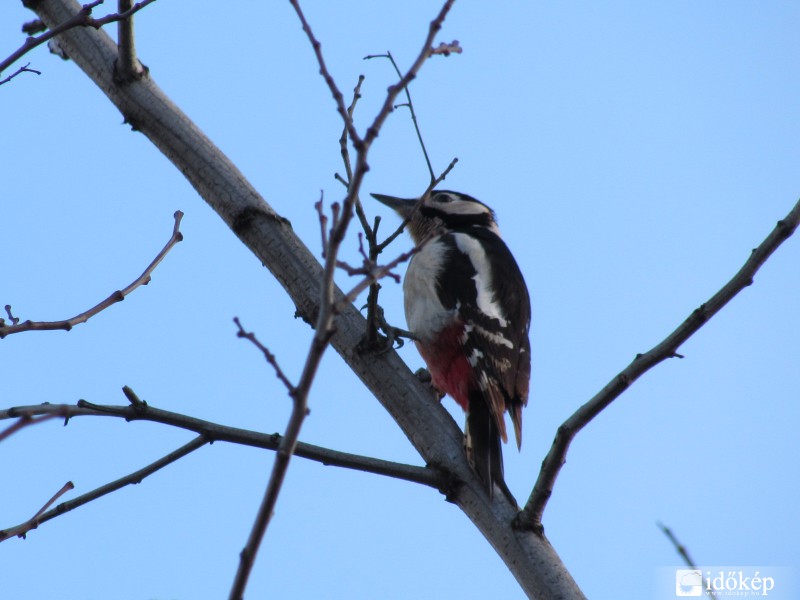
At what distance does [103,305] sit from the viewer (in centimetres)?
280

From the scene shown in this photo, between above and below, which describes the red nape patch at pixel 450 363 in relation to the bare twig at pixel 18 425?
above

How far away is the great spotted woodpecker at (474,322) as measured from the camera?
3943 mm

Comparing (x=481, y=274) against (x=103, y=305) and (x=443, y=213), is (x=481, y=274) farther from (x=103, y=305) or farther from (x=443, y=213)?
(x=103, y=305)

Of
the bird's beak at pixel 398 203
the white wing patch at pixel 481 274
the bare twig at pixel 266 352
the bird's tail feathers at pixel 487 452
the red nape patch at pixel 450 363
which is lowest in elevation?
the bare twig at pixel 266 352

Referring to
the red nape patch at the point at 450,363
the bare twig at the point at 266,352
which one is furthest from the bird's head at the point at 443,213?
the bare twig at the point at 266,352

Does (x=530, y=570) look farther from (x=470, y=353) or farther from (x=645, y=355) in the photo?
(x=470, y=353)

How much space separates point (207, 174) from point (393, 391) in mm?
954

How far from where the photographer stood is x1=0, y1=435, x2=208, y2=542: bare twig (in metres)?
2.43

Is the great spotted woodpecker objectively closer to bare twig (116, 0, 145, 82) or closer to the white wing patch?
the white wing patch

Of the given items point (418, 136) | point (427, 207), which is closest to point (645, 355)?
point (418, 136)

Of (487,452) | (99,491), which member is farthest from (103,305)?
(487,452)

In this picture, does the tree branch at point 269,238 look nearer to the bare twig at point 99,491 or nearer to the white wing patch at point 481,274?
the bare twig at point 99,491

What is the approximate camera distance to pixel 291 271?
10.5 feet

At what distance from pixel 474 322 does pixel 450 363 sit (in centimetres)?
28
